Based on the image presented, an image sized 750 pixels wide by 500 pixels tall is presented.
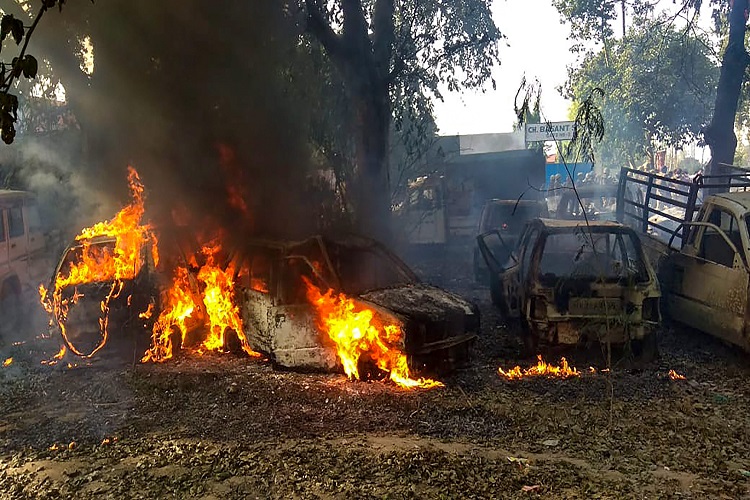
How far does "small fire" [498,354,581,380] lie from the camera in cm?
668

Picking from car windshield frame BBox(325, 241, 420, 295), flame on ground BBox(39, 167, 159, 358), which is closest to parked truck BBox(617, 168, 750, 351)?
car windshield frame BBox(325, 241, 420, 295)

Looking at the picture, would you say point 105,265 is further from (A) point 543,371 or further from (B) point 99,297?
(A) point 543,371

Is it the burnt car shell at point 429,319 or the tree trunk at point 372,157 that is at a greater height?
the tree trunk at point 372,157

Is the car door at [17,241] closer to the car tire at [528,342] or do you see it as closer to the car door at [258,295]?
the car door at [258,295]

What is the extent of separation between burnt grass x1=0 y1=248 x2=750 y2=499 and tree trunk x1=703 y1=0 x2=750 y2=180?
9563 millimetres

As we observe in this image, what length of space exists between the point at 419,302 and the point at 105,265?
4614 mm

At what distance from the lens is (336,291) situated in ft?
21.5

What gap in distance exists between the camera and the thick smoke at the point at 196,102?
9.70m

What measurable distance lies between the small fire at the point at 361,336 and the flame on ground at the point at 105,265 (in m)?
2.91

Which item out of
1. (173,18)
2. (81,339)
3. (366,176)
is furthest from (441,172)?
(81,339)

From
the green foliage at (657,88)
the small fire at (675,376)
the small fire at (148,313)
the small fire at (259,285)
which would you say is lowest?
the small fire at (675,376)

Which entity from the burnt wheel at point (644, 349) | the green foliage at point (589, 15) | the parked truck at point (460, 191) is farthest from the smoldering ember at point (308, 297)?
the green foliage at point (589, 15)

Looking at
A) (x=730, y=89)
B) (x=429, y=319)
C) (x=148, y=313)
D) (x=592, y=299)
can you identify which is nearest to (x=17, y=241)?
(x=148, y=313)

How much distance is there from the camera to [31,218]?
10.5 m
